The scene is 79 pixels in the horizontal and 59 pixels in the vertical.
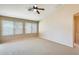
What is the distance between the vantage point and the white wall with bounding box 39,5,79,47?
1.53 m

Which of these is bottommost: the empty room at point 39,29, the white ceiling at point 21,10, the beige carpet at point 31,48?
the beige carpet at point 31,48

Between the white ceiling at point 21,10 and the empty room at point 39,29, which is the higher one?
the white ceiling at point 21,10

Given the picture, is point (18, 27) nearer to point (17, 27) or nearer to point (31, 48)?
point (17, 27)

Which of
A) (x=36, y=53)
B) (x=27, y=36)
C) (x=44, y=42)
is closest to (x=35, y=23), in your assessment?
(x=27, y=36)

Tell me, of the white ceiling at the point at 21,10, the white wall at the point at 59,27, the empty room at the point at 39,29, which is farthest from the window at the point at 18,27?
the white wall at the point at 59,27

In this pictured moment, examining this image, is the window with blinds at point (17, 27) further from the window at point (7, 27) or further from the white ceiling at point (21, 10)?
the white ceiling at point (21, 10)

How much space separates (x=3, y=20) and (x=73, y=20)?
117 cm

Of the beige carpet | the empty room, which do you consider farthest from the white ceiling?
the beige carpet

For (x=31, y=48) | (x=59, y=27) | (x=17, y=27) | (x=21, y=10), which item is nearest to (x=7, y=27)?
(x=17, y=27)

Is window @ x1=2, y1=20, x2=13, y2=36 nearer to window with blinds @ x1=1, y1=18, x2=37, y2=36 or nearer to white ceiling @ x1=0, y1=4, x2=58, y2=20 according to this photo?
window with blinds @ x1=1, y1=18, x2=37, y2=36

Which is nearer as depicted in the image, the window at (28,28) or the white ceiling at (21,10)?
the white ceiling at (21,10)

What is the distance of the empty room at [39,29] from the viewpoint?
1387 mm

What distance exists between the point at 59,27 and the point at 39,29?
39 centimetres
